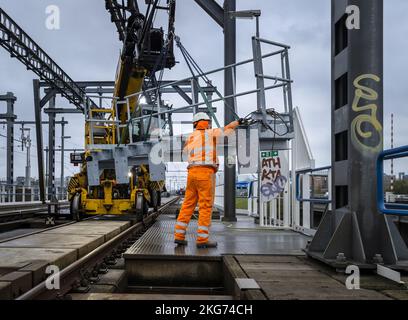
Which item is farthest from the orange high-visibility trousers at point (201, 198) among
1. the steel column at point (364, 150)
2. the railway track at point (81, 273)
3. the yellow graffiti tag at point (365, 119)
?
the yellow graffiti tag at point (365, 119)

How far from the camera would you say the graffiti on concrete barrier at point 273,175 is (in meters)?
8.83

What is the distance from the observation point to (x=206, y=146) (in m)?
5.89

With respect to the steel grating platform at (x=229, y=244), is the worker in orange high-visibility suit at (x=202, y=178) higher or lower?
higher

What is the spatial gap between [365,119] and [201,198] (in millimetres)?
2413

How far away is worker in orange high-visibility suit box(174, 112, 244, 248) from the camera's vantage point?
5793mm

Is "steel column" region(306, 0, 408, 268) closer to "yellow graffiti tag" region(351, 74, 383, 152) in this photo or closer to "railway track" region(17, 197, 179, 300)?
"yellow graffiti tag" region(351, 74, 383, 152)

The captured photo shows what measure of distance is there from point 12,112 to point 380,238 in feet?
84.7

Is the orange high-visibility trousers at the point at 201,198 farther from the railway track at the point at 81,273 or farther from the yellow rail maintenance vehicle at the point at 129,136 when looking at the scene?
the yellow rail maintenance vehicle at the point at 129,136

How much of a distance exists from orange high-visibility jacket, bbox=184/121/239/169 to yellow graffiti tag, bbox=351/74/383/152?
1.87 meters

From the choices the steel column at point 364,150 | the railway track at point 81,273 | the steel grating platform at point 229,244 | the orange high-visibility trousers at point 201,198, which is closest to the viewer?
the railway track at point 81,273

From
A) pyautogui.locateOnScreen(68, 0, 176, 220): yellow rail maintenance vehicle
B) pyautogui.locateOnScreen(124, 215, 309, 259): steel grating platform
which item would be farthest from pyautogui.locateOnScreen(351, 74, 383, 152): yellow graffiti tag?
pyautogui.locateOnScreen(68, 0, 176, 220): yellow rail maintenance vehicle

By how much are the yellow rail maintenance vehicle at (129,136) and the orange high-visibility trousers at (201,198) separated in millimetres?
2939
